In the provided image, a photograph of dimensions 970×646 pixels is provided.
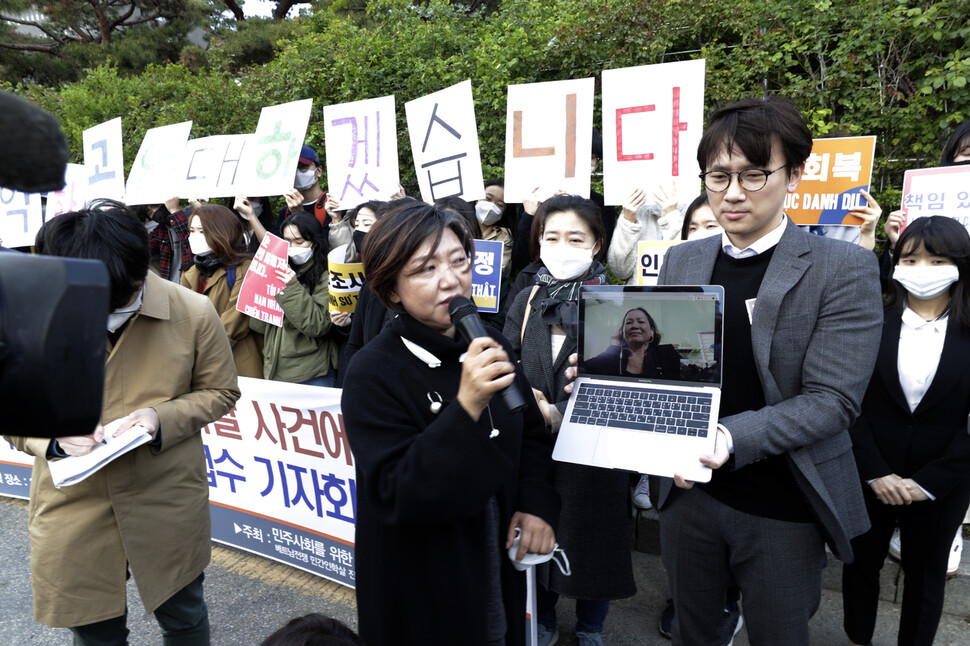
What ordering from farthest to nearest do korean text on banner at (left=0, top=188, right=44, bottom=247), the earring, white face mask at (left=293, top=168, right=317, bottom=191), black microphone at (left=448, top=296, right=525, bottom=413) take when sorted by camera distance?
korean text on banner at (left=0, top=188, right=44, bottom=247) → white face mask at (left=293, top=168, right=317, bottom=191) → the earring → black microphone at (left=448, top=296, right=525, bottom=413)

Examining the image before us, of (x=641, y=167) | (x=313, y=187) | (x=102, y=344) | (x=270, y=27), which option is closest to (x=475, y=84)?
(x=313, y=187)

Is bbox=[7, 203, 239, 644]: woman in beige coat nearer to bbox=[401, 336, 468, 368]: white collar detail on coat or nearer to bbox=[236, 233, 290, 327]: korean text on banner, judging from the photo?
bbox=[401, 336, 468, 368]: white collar detail on coat

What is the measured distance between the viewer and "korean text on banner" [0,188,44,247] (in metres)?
5.82

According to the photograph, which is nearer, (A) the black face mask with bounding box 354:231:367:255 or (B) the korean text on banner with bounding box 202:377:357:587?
(B) the korean text on banner with bounding box 202:377:357:587

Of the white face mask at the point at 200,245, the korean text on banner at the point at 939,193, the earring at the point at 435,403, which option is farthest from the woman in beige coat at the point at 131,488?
the korean text on banner at the point at 939,193

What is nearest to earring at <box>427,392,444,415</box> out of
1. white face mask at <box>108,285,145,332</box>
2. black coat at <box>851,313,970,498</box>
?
white face mask at <box>108,285,145,332</box>

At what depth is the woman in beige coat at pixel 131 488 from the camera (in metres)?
2.17

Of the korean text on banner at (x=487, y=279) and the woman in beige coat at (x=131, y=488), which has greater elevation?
the korean text on banner at (x=487, y=279)

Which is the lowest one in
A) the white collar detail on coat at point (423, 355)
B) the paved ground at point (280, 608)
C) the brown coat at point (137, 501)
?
the paved ground at point (280, 608)

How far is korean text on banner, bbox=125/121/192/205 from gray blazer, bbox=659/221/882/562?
5.42 meters

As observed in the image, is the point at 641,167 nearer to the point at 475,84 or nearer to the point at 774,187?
the point at 774,187

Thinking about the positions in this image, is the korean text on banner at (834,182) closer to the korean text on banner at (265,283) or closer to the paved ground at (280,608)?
the paved ground at (280,608)

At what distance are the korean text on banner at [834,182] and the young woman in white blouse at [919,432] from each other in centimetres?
79

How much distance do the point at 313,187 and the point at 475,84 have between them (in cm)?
223
